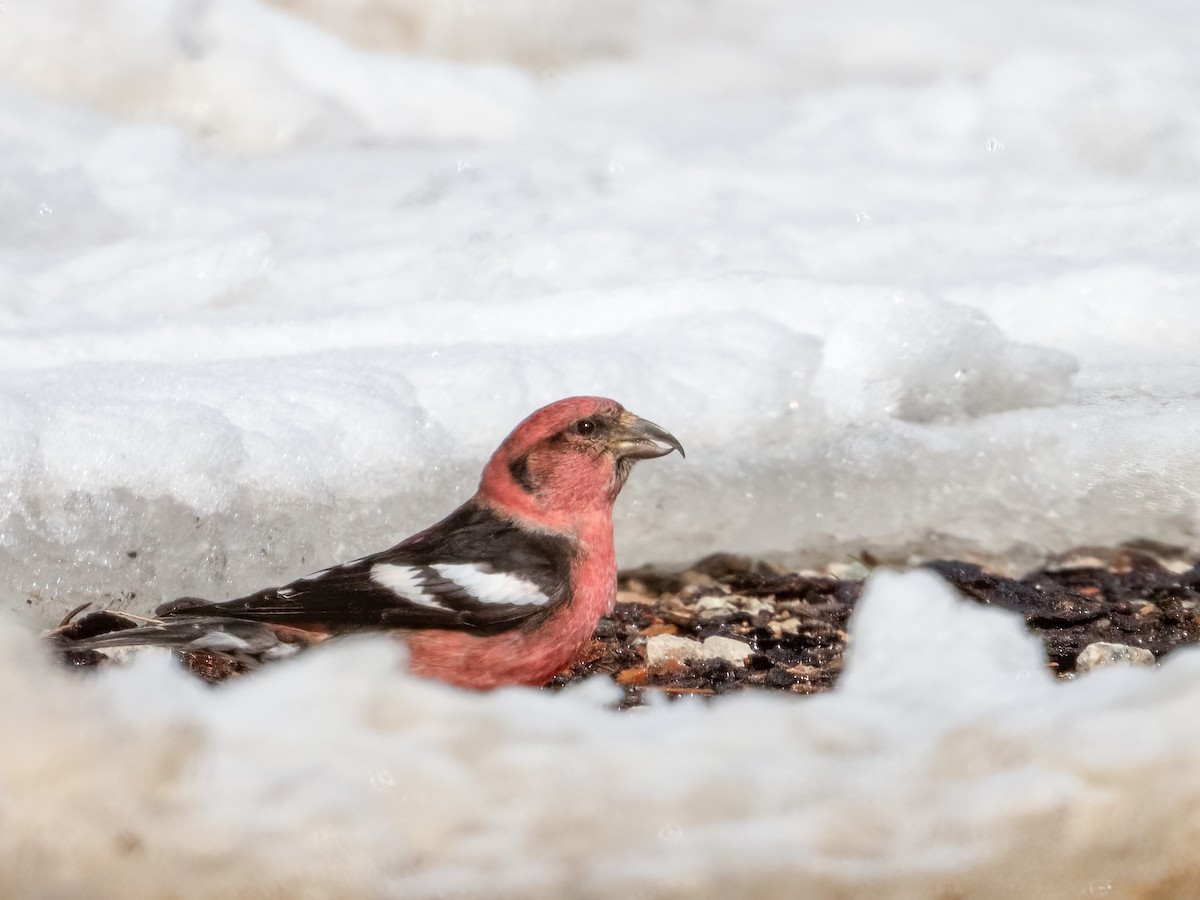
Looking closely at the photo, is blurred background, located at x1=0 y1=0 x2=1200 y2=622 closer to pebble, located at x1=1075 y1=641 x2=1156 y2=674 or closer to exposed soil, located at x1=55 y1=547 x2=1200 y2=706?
exposed soil, located at x1=55 y1=547 x2=1200 y2=706

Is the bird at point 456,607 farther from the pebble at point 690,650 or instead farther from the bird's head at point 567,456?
the pebble at point 690,650

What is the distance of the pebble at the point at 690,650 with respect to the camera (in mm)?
2891

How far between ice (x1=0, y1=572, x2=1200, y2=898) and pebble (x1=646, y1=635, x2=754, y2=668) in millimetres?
1204

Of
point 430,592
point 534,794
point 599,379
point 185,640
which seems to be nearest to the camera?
point 534,794

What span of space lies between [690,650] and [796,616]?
44cm

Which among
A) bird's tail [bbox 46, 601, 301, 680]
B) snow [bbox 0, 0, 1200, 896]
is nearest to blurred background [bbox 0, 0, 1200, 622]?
snow [bbox 0, 0, 1200, 896]

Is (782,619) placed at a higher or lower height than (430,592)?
lower

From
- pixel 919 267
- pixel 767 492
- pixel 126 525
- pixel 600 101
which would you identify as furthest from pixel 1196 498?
pixel 600 101

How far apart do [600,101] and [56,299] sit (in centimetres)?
335

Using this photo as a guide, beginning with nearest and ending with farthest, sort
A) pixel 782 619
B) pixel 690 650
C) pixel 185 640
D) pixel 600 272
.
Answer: pixel 185 640, pixel 690 650, pixel 782 619, pixel 600 272

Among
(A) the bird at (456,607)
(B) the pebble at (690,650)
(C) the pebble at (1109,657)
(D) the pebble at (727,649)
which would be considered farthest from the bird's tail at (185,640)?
(C) the pebble at (1109,657)

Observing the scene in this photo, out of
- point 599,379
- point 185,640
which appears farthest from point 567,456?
point 599,379

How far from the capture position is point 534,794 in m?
1.59

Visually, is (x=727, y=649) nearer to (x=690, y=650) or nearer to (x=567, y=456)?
(x=690, y=650)
